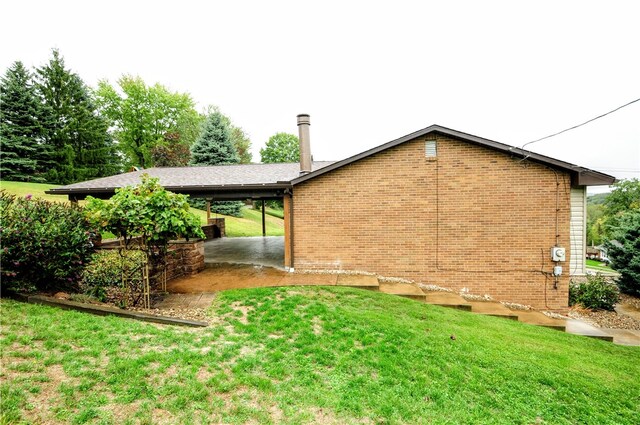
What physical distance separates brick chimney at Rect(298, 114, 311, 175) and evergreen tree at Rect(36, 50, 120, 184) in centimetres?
2574

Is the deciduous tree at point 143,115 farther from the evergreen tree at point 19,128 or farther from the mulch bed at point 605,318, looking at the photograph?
the mulch bed at point 605,318

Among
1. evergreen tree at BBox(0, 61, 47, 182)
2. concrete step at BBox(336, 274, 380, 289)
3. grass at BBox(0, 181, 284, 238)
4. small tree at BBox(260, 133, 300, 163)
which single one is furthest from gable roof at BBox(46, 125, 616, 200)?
small tree at BBox(260, 133, 300, 163)

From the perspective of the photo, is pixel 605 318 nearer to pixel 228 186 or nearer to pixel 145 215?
pixel 228 186

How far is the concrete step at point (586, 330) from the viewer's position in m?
6.46

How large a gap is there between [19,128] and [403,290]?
33.3m

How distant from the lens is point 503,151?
7836 mm

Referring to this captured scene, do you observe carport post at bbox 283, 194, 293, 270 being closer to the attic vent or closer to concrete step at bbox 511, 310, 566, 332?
the attic vent

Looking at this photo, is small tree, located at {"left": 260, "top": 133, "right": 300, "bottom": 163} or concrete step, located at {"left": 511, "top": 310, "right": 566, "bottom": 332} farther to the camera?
small tree, located at {"left": 260, "top": 133, "right": 300, "bottom": 163}

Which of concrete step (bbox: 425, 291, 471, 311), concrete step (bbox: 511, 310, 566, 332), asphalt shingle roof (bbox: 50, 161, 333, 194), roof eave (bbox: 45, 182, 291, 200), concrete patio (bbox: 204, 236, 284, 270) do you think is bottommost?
concrete step (bbox: 511, 310, 566, 332)

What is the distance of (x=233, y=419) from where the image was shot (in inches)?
111

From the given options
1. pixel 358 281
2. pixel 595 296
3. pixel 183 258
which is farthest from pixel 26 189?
pixel 595 296

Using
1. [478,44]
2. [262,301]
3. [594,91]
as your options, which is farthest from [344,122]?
[262,301]

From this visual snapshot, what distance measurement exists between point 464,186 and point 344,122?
35.6 meters

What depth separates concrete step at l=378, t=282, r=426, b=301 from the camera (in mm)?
7062
